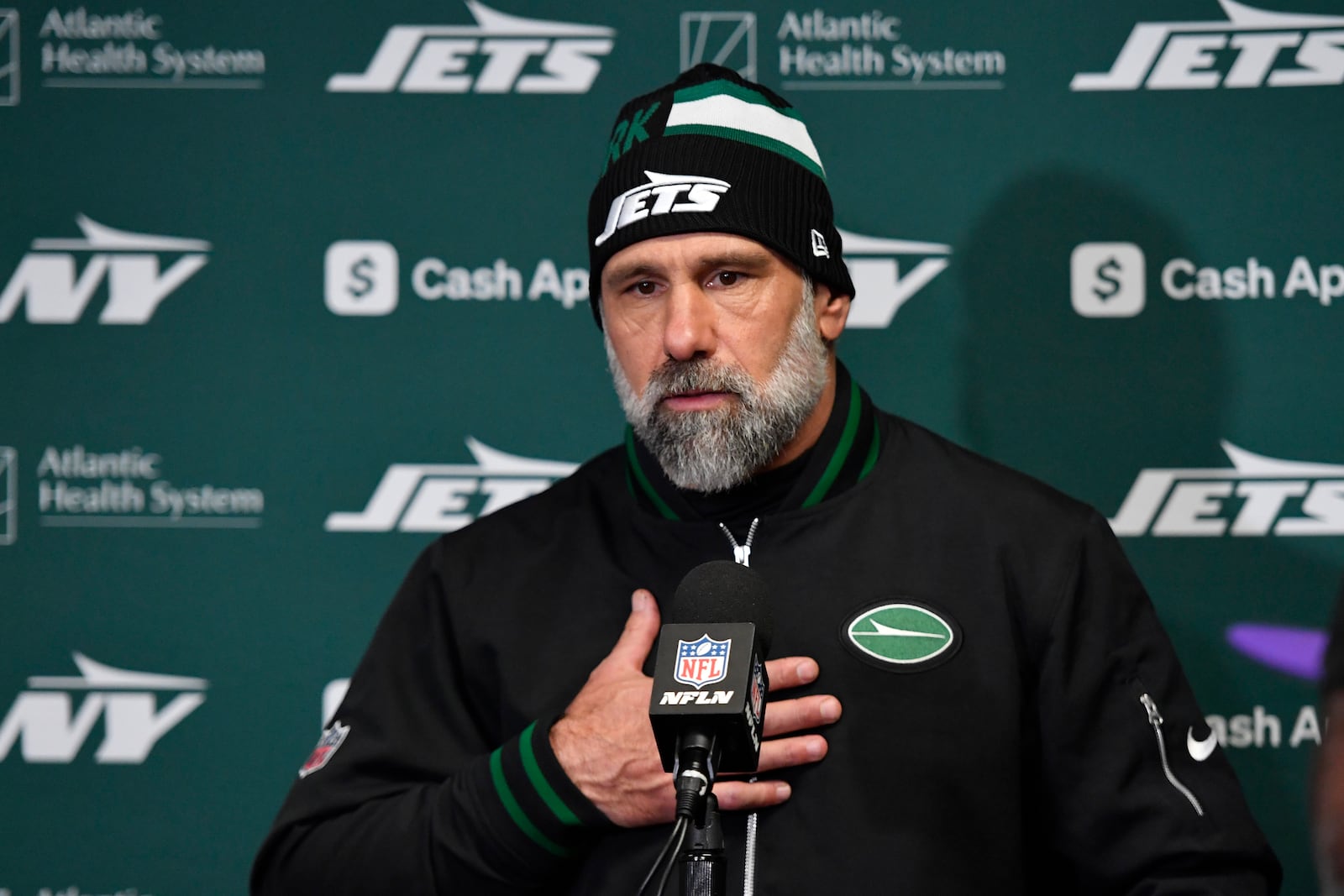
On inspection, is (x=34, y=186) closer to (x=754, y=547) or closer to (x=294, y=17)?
(x=294, y=17)

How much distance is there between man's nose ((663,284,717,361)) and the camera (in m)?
1.43

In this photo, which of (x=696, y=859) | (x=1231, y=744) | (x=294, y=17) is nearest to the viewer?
(x=696, y=859)

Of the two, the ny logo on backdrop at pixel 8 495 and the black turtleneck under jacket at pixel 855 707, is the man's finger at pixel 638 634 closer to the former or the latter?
the black turtleneck under jacket at pixel 855 707

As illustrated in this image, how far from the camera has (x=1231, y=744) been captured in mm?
1954

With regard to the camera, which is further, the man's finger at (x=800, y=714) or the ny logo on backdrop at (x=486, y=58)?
the ny logo on backdrop at (x=486, y=58)

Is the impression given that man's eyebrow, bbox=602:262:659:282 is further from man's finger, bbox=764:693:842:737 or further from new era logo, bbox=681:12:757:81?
new era logo, bbox=681:12:757:81

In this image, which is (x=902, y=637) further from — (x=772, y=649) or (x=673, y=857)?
(x=673, y=857)

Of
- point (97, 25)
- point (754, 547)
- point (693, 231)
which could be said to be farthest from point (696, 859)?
point (97, 25)

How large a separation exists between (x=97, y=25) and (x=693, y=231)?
1.18 meters

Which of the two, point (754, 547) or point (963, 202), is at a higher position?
point (963, 202)

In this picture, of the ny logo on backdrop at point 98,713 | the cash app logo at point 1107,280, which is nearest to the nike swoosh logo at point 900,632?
the cash app logo at point 1107,280

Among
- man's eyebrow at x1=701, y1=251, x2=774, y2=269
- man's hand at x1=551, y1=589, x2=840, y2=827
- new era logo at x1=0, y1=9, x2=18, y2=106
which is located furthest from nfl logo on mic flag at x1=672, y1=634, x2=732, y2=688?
new era logo at x1=0, y1=9, x2=18, y2=106

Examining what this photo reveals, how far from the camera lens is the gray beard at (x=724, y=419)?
1.46 metres

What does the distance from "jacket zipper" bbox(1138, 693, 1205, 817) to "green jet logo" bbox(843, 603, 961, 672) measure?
20 cm
